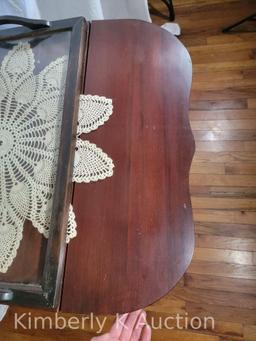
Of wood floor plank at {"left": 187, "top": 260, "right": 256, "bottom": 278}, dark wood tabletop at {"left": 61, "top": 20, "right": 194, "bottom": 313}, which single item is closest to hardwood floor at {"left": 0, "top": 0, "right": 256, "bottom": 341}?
wood floor plank at {"left": 187, "top": 260, "right": 256, "bottom": 278}

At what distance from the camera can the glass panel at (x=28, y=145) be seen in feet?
1.51

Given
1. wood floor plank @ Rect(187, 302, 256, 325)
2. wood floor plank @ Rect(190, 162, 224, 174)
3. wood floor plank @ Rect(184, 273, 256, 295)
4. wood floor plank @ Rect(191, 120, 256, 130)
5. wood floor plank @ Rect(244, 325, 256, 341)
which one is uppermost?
wood floor plank @ Rect(191, 120, 256, 130)

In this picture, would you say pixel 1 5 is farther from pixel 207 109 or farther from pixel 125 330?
pixel 125 330

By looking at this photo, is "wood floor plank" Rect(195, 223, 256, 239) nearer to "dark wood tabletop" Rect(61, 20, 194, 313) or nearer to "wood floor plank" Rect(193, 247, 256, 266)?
"wood floor plank" Rect(193, 247, 256, 266)

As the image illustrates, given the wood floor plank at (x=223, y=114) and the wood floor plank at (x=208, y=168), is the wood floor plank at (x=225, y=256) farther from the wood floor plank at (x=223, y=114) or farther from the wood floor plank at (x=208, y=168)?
the wood floor plank at (x=223, y=114)

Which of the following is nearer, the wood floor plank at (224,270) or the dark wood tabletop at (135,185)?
the dark wood tabletop at (135,185)

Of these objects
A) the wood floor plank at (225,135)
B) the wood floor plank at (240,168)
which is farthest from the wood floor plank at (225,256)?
the wood floor plank at (225,135)

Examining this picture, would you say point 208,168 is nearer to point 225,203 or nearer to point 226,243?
point 225,203

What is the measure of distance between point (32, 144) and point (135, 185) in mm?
223

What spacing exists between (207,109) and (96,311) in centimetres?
104

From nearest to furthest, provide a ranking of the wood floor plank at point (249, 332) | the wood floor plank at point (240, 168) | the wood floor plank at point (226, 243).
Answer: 1. the wood floor plank at point (249, 332)
2. the wood floor plank at point (226, 243)
3. the wood floor plank at point (240, 168)

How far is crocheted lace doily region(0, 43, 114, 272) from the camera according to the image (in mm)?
484

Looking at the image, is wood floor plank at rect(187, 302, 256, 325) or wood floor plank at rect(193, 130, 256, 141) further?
wood floor plank at rect(193, 130, 256, 141)

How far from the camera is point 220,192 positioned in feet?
3.58
